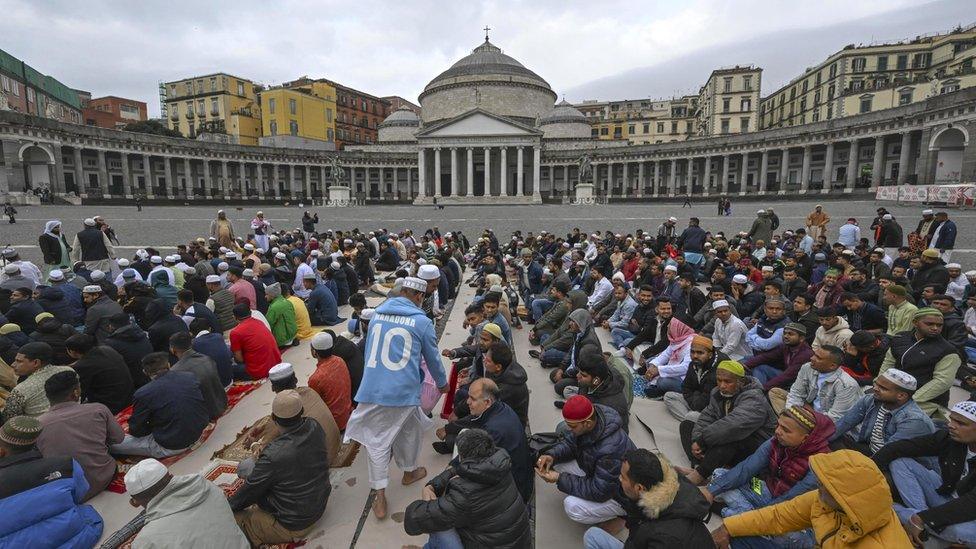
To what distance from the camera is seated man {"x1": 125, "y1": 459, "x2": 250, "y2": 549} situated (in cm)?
265

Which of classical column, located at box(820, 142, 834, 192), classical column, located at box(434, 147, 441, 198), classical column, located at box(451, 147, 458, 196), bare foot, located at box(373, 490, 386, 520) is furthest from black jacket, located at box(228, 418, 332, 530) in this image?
classical column, located at box(820, 142, 834, 192)

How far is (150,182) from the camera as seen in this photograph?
160 ft

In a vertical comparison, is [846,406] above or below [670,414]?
above

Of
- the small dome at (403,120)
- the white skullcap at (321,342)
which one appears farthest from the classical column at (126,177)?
the white skullcap at (321,342)

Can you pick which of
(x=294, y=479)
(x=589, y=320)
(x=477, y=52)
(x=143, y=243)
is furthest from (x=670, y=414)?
(x=477, y=52)

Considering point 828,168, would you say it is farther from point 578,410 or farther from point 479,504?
point 479,504

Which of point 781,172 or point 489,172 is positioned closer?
point 781,172

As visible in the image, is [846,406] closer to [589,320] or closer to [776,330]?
[776,330]

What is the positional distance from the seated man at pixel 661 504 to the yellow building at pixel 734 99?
7430 centimetres


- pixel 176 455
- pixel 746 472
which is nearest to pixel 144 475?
pixel 176 455

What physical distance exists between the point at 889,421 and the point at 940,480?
0.49 meters

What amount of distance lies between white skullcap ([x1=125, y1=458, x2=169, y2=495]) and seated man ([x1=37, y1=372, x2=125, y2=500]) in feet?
5.32

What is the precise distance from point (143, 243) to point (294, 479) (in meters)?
21.1

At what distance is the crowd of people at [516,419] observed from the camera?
2.83 meters
